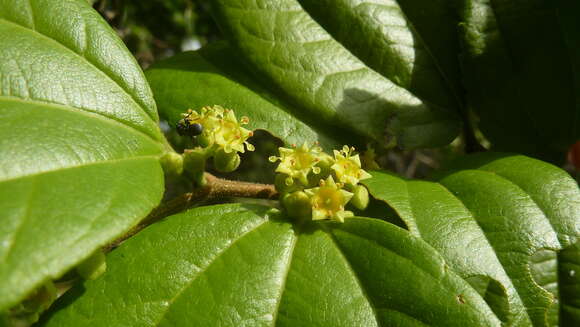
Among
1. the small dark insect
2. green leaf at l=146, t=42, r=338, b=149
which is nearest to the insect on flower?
the small dark insect

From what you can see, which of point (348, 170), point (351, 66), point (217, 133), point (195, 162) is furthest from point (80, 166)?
point (351, 66)

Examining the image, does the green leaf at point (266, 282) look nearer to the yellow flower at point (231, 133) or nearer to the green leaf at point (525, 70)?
the yellow flower at point (231, 133)

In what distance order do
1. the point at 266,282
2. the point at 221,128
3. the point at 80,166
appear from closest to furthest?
the point at 80,166, the point at 266,282, the point at 221,128

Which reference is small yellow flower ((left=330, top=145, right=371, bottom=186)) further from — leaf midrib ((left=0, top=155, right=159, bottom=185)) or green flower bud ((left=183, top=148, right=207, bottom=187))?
leaf midrib ((left=0, top=155, right=159, bottom=185))

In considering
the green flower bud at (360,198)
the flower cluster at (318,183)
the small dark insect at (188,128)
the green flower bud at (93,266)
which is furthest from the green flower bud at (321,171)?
the green flower bud at (93,266)

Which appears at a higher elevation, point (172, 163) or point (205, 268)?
point (172, 163)

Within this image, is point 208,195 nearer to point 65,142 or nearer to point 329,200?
point 329,200

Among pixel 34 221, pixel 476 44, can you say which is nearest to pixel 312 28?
pixel 476 44
